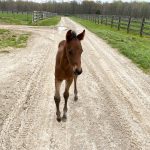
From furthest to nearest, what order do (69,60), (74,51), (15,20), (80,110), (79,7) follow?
(79,7) → (15,20) → (80,110) → (69,60) → (74,51)

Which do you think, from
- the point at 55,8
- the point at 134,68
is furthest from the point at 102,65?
the point at 55,8

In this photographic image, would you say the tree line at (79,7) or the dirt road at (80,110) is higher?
the dirt road at (80,110)

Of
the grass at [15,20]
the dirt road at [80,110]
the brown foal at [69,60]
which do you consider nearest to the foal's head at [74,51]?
the brown foal at [69,60]

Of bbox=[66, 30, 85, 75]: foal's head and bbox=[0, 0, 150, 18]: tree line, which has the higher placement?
bbox=[66, 30, 85, 75]: foal's head

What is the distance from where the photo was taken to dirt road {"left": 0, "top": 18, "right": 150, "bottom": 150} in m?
A: 4.95

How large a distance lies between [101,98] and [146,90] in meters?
1.68

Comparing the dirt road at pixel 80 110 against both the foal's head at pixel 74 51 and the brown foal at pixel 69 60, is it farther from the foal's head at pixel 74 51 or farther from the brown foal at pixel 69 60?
the foal's head at pixel 74 51

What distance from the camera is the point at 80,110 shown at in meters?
6.38

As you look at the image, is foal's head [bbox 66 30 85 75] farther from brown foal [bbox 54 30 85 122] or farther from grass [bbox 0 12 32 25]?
grass [bbox 0 12 32 25]

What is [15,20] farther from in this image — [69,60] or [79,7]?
[79,7]

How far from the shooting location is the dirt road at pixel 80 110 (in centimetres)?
495

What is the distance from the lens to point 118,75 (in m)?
9.60

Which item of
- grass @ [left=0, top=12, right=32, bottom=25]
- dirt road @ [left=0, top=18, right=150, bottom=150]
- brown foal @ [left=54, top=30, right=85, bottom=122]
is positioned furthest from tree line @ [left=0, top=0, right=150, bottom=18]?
brown foal @ [left=54, top=30, right=85, bottom=122]

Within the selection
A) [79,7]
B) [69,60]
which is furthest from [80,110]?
[79,7]
